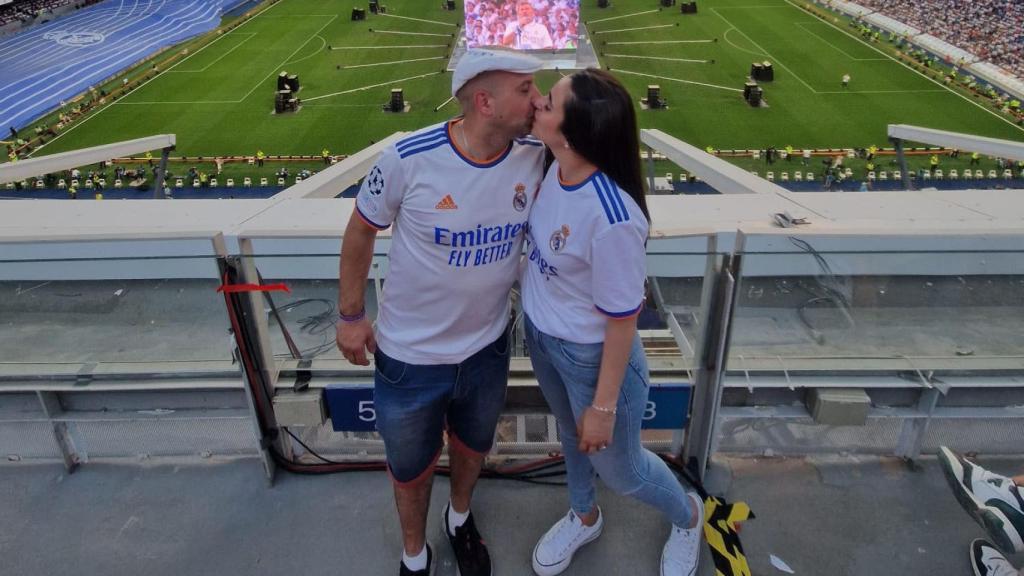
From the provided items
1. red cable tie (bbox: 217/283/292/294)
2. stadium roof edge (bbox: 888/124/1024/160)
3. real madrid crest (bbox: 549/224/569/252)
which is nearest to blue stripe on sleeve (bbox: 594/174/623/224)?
real madrid crest (bbox: 549/224/569/252)

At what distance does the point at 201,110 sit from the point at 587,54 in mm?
10314

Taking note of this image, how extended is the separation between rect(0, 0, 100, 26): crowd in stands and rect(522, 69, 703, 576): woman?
29159 millimetres

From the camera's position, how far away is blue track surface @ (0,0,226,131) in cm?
1827

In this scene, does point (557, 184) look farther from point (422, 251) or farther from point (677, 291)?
point (677, 291)

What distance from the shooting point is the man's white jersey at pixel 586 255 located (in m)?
1.76

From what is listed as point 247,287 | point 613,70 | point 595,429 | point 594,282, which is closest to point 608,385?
point 595,429

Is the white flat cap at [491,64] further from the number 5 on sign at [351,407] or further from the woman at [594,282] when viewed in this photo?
the number 5 on sign at [351,407]

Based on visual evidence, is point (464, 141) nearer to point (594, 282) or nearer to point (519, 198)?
point (519, 198)

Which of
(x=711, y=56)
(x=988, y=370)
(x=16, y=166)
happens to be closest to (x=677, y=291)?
(x=988, y=370)

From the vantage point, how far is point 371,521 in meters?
2.53

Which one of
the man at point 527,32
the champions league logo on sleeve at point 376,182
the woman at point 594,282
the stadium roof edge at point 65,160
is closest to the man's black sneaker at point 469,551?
the woman at point 594,282

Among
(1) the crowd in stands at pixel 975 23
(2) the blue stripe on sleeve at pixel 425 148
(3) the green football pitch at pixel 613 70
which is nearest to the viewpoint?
(2) the blue stripe on sleeve at pixel 425 148

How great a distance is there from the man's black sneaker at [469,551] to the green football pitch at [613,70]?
1331 cm

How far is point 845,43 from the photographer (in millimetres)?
21250
